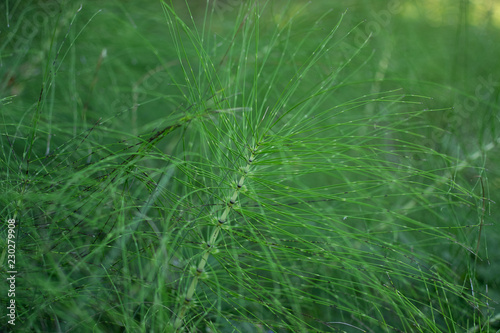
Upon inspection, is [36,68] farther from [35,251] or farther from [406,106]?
[406,106]

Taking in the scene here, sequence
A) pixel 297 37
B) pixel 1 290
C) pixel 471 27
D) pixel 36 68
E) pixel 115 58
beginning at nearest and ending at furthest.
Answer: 1. pixel 1 290
2. pixel 36 68
3. pixel 115 58
4. pixel 297 37
5. pixel 471 27

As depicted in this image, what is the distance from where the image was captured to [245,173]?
3.86 feet

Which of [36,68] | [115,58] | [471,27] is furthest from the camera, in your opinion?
[471,27]

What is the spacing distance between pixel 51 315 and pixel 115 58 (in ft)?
4.73

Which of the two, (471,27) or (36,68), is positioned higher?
(471,27)

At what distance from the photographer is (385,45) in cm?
270

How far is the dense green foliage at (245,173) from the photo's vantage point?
1.14 m

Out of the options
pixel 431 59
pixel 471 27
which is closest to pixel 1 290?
pixel 431 59

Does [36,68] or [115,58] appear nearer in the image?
[36,68]

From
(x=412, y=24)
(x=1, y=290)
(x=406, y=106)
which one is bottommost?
(x=1, y=290)

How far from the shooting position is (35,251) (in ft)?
3.91

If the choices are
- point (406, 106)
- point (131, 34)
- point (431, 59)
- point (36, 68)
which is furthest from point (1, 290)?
point (431, 59)

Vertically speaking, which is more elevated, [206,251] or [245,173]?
[245,173]

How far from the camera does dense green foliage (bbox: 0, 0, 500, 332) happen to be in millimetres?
1141
